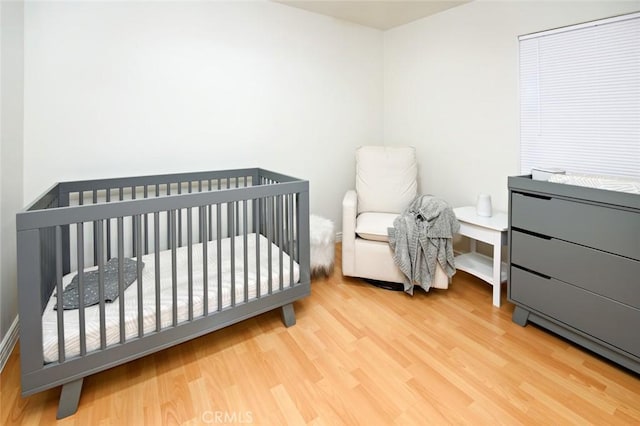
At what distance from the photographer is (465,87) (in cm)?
289

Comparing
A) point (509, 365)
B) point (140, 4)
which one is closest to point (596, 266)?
point (509, 365)

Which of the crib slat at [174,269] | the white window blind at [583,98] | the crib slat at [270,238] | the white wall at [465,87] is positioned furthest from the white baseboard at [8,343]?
the white window blind at [583,98]

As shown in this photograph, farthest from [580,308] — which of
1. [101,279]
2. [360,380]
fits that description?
[101,279]

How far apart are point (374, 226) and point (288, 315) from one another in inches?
37.5

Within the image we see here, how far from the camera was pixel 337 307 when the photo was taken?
7.59ft

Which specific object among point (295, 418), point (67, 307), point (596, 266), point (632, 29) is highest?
point (632, 29)

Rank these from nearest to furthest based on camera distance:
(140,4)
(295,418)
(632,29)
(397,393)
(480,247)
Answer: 1. (295,418)
2. (397,393)
3. (632,29)
4. (140,4)
5. (480,247)

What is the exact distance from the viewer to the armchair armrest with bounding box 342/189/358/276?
8.40 feet

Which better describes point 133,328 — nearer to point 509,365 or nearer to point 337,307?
point 337,307

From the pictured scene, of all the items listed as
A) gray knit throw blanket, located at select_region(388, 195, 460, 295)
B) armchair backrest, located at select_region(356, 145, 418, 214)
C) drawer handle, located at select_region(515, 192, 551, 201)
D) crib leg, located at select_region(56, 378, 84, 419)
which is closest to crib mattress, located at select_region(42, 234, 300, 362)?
crib leg, located at select_region(56, 378, 84, 419)

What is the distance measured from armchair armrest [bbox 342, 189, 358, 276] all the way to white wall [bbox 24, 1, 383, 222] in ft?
2.68

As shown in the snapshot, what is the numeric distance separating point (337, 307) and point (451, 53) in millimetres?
2414

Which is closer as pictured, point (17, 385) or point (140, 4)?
point (17, 385)

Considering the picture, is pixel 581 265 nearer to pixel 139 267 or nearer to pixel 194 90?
pixel 139 267
